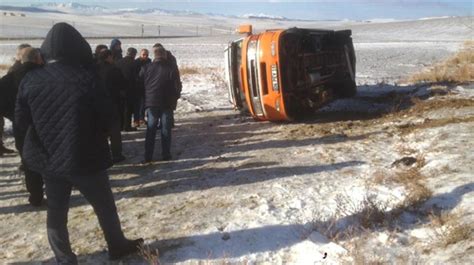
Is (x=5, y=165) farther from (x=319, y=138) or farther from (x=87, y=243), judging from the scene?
(x=319, y=138)

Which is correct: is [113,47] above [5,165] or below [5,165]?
above

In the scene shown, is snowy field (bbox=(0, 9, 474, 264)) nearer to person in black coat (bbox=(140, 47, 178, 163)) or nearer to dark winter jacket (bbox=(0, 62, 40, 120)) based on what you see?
person in black coat (bbox=(140, 47, 178, 163))

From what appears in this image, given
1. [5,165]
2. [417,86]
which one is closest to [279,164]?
[5,165]

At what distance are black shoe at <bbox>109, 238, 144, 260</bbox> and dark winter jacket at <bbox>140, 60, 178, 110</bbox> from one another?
9.13ft

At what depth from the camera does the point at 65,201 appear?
3992 mm

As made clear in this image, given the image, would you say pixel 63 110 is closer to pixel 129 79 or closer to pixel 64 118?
pixel 64 118

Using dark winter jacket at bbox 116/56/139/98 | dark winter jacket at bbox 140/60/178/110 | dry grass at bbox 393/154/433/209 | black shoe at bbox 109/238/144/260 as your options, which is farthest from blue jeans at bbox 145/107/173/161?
dry grass at bbox 393/154/433/209

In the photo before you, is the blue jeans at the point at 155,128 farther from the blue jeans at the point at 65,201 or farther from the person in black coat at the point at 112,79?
the blue jeans at the point at 65,201

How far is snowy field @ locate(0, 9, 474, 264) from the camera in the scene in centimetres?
423

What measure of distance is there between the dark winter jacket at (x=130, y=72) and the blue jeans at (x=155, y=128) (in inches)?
64.0

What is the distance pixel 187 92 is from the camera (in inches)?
531

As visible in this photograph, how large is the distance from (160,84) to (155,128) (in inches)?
27.5

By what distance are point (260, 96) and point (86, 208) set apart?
3.88m

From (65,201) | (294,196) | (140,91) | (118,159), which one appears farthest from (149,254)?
(140,91)
